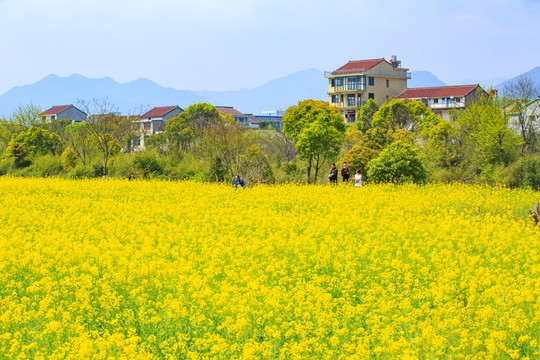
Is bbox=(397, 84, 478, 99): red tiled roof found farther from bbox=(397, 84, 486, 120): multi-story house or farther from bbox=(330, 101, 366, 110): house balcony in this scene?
bbox=(330, 101, 366, 110): house balcony

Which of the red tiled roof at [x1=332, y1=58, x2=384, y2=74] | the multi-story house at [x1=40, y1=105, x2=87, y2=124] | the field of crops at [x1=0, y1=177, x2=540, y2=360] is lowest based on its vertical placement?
the field of crops at [x1=0, y1=177, x2=540, y2=360]

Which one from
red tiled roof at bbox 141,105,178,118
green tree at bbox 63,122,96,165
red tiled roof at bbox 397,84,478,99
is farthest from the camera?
red tiled roof at bbox 141,105,178,118

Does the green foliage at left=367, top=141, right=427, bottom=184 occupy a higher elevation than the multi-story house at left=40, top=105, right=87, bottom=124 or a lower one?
lower

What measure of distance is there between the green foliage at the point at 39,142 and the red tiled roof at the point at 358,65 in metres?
46.8

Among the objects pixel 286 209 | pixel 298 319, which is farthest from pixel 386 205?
pixel 298 319

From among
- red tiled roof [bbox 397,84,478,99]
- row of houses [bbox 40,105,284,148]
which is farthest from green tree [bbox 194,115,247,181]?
row of houses [bbox 40,105,284,148]

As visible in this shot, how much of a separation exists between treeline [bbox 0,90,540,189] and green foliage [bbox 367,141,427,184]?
0.14 ft

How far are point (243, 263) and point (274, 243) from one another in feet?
5.19

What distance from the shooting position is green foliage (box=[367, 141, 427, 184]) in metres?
24.9

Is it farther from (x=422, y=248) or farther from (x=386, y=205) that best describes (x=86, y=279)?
(x=386, y=205)

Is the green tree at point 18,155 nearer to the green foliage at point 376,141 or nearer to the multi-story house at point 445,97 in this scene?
the green foliage at point 376,141

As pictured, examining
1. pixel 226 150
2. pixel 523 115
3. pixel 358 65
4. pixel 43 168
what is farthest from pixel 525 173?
pixel 358 65

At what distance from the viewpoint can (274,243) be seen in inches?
460

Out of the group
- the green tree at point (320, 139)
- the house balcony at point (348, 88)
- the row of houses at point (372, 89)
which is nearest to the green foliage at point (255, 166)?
the green tree at point (320, 139)
